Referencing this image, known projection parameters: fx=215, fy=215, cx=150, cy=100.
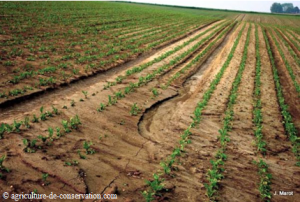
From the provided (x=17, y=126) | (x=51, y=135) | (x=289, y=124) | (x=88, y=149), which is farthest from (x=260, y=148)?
(x=17, y=126)

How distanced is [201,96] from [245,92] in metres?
2.48

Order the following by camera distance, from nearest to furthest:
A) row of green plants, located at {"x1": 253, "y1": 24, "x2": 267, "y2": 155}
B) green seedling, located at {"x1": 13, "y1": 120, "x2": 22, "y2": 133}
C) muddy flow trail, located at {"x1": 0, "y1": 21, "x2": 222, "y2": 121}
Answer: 1. green seedling, located at {"x1": 13, "y1": 120, "x2": 22, "y2": 133}
2. row of green plants, located at {"x1": 253, "y1": 24, "x2": 267, "y2": 155}
3. muddy flow trail, located at {"x1": 0, "y1": 21, "x2": 222, "y2": 121}

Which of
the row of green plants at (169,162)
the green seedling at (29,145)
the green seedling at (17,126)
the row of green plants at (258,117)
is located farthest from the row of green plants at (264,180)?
the green seedling at (17,126)

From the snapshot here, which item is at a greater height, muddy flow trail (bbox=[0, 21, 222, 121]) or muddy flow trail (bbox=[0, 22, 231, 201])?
muddy flow trail (bbox=[0, 21, 222, 121])

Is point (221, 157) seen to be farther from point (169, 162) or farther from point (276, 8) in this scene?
point (276, 8)

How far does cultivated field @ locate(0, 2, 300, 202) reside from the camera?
16.2 ft

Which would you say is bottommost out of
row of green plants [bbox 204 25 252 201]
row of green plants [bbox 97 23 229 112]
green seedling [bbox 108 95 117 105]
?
row of green plants [bbox 204 25 252 201]

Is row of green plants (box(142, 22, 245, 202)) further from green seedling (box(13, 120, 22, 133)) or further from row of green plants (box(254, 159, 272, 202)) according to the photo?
green seedling (box(13, 120, 22, 133))

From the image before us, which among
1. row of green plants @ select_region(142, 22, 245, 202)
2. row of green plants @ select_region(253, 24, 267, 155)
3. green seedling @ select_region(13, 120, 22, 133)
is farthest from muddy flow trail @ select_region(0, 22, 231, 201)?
row of green plants @ select_region(253, 24, 267, 155)

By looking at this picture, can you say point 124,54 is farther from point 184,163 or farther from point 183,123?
point 184,163

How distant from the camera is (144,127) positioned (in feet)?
24.8

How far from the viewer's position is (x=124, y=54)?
54.3 feet

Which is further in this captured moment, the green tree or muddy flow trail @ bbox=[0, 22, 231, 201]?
the green tree

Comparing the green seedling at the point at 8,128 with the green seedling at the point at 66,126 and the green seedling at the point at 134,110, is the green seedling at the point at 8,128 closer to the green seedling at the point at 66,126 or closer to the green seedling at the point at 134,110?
the green seedling at the point at 66,126
